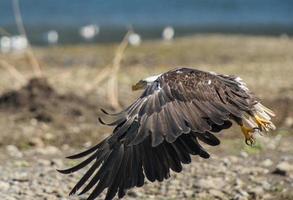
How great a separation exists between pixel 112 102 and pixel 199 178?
4.67 m

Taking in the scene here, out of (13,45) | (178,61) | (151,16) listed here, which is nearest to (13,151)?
(178,61)

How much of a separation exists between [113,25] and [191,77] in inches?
1517

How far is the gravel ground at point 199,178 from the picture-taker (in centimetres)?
796

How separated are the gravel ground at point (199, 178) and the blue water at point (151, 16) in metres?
25.8

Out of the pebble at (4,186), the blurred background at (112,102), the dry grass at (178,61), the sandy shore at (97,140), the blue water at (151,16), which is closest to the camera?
the pebble at (4,186)

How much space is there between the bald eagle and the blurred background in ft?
5.70

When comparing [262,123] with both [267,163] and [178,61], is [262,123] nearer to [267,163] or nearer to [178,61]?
[267,163]

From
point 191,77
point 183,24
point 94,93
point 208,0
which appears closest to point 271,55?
point 94,93

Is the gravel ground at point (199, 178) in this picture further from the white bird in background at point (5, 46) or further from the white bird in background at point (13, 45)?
the white bird in background at point (5, 46)

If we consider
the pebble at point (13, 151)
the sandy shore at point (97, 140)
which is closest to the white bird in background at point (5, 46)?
the sandy shore at point (97, 140)

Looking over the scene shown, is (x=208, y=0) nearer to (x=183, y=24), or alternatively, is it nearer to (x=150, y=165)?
(x=183, y=24)

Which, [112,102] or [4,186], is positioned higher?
[112,102]

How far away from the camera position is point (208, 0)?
66.6m

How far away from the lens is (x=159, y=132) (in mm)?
5836
